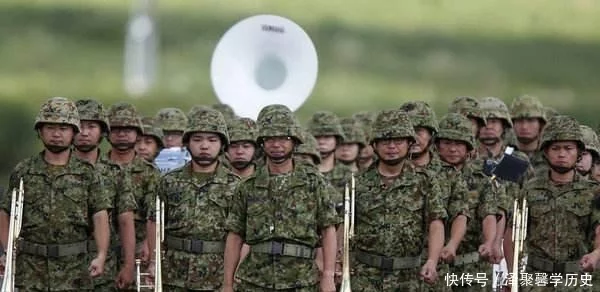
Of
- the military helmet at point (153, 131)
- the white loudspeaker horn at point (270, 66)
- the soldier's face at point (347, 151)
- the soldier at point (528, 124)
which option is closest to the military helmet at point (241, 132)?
the military helmet at point (153, 131)

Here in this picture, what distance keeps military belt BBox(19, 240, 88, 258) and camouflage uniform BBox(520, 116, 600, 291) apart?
3210 millimetres

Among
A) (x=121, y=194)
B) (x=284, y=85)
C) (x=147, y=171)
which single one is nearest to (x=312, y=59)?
(x=284, y=85)

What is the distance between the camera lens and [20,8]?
861 inches

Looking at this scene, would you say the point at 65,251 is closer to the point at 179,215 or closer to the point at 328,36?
the point at 179,215

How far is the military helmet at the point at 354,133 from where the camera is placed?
57.2 feet

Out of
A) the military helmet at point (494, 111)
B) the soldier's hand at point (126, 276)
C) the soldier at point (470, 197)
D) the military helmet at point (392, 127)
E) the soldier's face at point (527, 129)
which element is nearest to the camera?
the military helmet at point (392, 127)

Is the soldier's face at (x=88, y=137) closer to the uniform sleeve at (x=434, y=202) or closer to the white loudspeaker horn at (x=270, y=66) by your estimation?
the uniform sleeve at (x=434, y=202)

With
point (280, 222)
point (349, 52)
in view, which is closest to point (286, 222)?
point (280, 222)

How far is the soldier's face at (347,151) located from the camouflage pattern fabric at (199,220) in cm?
480

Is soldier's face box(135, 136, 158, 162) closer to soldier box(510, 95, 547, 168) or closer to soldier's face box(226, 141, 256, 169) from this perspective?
soldier's face box(226, 141, 256, 169)

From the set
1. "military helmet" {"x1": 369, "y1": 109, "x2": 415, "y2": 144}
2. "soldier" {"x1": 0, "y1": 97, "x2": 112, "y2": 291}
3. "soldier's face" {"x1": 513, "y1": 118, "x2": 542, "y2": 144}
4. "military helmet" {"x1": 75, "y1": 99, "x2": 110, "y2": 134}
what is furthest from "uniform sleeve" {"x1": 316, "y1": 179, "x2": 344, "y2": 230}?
"soldier's face" {"x1": 513, "y1": 118, "x2": 542, "y2": 144}

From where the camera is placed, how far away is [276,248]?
11422 mm

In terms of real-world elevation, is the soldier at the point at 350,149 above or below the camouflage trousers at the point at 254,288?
above

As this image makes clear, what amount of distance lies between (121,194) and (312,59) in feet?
17.3
